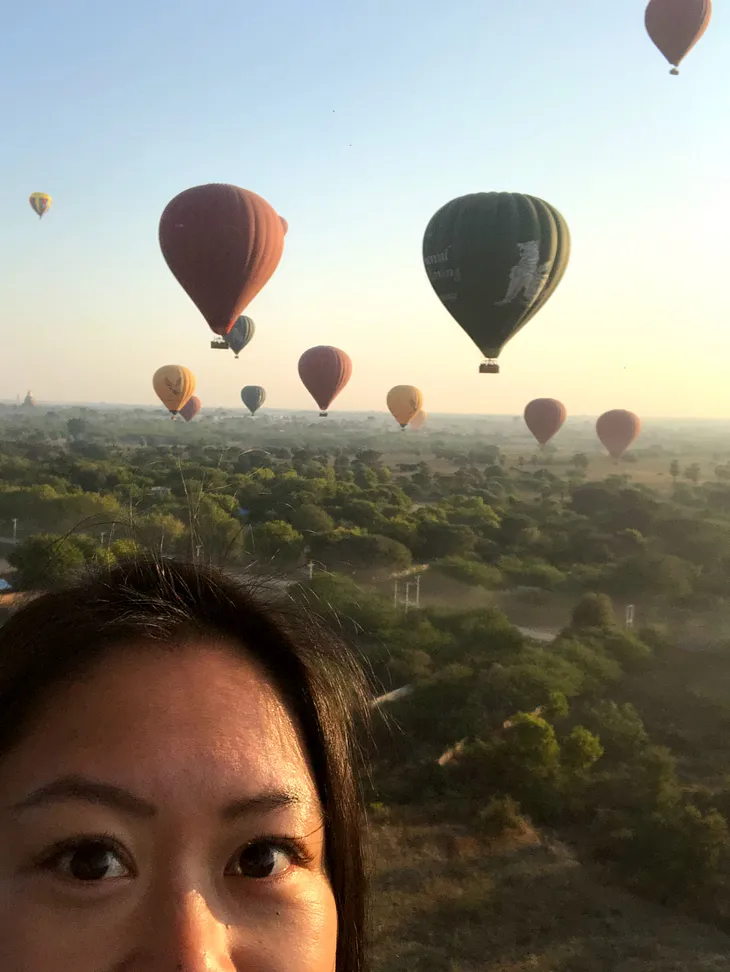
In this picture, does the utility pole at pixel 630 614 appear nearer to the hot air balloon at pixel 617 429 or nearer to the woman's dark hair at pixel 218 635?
the woman's dark hair at pixel 218 635

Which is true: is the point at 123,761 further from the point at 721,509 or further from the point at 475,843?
the point at 721,509

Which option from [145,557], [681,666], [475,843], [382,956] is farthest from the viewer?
[681,666]

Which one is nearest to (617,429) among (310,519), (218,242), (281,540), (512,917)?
(310,519)

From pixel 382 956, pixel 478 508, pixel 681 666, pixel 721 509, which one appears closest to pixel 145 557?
pixel 382 956

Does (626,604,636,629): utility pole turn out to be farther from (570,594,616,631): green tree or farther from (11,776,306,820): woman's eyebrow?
(11,776,306,820): woman's eyebrow

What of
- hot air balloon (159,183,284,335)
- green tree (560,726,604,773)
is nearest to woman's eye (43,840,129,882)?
green tree (560,726,604,773)

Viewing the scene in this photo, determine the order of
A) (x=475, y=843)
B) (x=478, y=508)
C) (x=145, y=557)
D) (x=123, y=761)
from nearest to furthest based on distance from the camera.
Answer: (x=123, y=761) < (x=145, y=557) < (x=475, y=843) < (x=478, y=508)

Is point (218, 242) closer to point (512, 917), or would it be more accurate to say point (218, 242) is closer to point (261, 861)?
point (512, 917)
